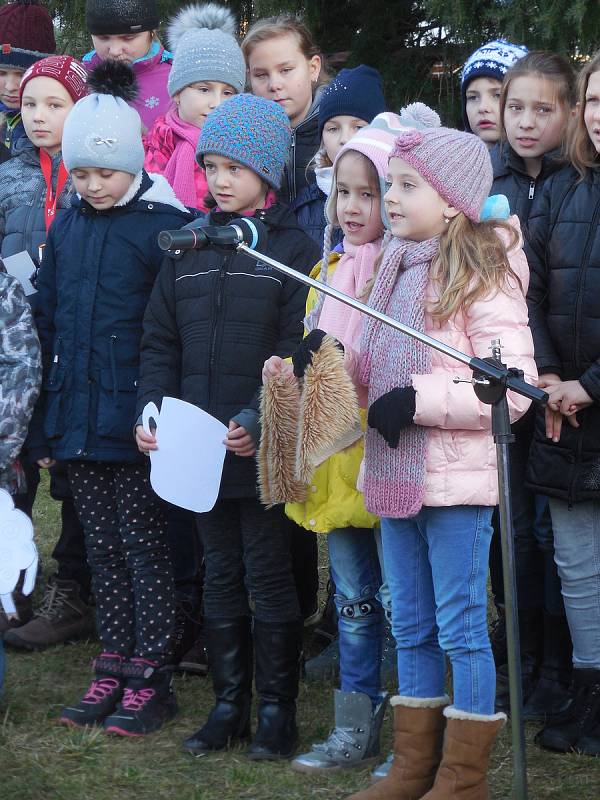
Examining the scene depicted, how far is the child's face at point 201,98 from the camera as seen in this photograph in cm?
458

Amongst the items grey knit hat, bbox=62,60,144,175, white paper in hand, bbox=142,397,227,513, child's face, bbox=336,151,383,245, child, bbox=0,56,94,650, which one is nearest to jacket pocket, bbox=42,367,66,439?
white paper in hand, bbox=142,397,227,513

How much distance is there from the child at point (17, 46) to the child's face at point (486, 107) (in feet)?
6.30

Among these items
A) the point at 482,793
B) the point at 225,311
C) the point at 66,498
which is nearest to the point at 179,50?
the point at 225,311

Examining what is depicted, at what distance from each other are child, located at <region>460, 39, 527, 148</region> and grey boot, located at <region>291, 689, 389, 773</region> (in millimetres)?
2055

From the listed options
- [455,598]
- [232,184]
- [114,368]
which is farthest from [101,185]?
[455,598]

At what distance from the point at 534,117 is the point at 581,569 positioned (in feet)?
4.67

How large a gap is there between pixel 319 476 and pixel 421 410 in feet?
2.12

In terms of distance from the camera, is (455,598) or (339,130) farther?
(339,130)

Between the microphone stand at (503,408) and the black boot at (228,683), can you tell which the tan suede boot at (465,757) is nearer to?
the microphone stand at (503,408)

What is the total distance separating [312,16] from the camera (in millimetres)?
5980

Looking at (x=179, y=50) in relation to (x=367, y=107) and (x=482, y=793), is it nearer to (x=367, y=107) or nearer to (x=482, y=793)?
(x=367, y=107)

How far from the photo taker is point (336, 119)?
418 cm

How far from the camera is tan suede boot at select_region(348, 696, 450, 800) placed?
320 cm

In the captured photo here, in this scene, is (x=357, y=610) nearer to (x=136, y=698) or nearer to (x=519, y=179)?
(x=136, y=698)
